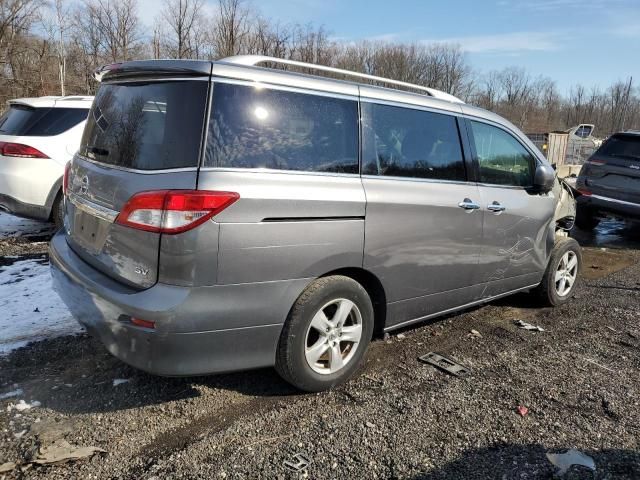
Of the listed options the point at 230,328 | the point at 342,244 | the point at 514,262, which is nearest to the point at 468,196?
the point at 514,262

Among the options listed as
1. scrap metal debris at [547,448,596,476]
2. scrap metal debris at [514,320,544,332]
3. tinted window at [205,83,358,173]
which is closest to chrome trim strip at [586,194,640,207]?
scrap metal debris at [514,320,544,332]

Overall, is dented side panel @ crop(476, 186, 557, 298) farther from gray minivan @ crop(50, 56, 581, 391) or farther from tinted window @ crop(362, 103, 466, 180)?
tinted window @ crop(362, 103, 466, 180)

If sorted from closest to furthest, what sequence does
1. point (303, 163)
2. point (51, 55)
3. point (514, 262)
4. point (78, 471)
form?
point (78, 471) → point (303, 163) → point (514, 262) → point (51, 55)

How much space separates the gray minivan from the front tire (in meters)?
0.01

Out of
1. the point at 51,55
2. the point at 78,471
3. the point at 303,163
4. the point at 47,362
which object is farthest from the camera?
the point at 51,55

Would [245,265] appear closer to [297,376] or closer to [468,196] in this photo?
[297,376]

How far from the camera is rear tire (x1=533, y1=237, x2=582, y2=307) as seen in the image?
5062 mm

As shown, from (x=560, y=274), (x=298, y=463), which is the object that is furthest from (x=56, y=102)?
(x=560, y=274)

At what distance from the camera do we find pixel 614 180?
846 centimetres

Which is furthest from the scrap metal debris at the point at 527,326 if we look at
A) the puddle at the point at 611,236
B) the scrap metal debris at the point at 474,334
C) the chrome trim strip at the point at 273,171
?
the puddle at the point at 611,236

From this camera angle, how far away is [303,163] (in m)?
2.98

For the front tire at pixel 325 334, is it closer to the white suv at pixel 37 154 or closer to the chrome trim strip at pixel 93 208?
the chrome trim strip at pixel 93 208

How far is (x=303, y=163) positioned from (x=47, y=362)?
2.25 meters

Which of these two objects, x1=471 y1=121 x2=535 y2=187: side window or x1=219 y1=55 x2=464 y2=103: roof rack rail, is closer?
x1=219 y1=55 x2=464 y2=103: roof rack rail
